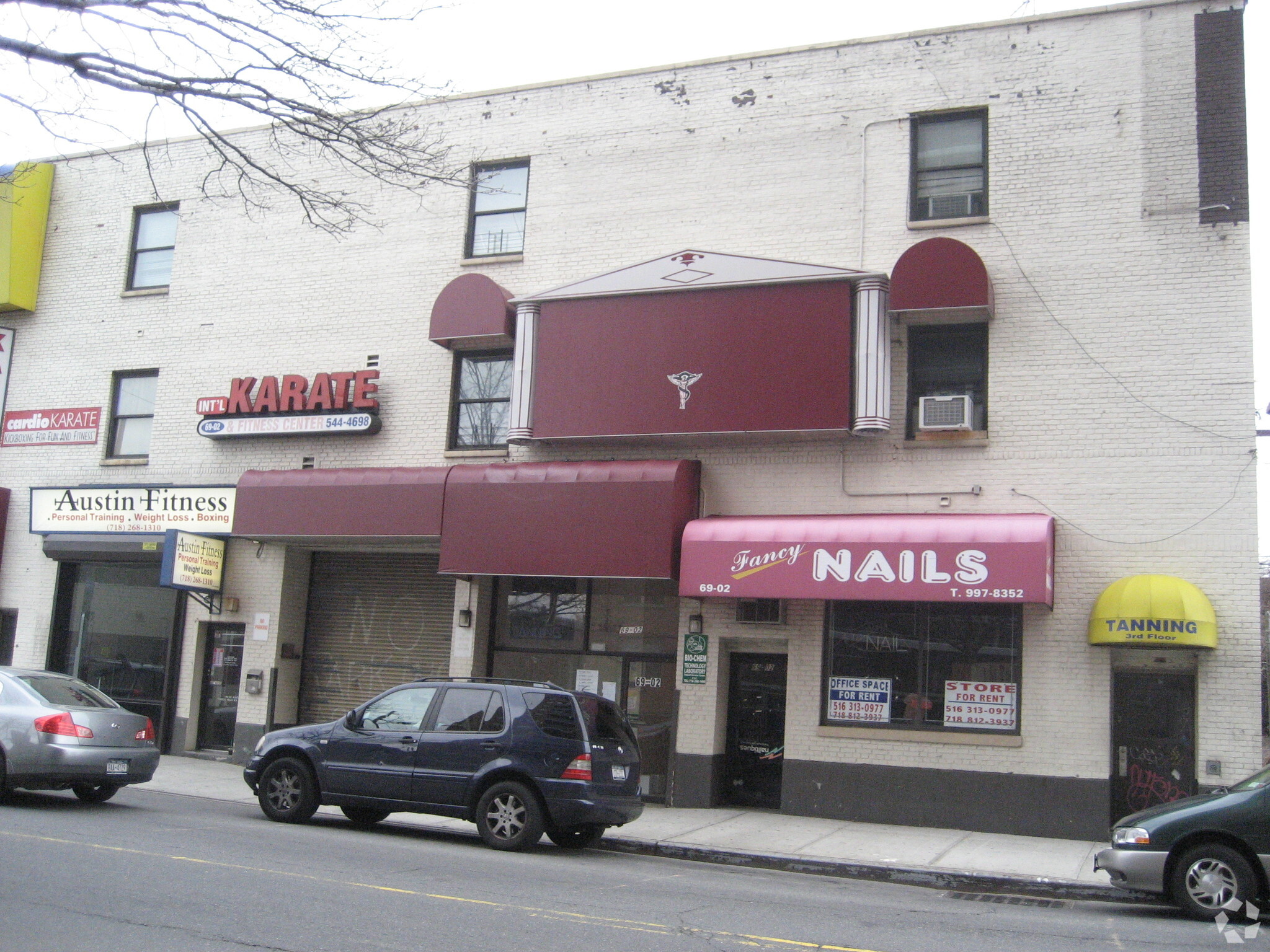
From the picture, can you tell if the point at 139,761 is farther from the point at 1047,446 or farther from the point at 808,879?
the point at 1047,446

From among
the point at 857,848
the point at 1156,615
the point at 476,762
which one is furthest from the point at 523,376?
the point at 1156,615

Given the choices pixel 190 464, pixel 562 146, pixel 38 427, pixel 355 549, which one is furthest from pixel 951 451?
pixel 38 427

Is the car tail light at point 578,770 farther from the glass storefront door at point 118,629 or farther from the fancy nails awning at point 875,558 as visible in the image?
the glass storefront door at point 118,629

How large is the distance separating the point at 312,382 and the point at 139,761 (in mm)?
7643

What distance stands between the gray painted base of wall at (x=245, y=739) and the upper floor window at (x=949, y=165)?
12782 millimetres

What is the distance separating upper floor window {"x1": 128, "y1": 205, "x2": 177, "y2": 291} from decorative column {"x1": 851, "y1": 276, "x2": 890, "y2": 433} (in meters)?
12.9

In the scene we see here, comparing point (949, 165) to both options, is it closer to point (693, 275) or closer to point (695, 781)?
point (693, 275)

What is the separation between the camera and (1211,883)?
9.49m

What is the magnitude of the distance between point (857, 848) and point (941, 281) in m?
7.07

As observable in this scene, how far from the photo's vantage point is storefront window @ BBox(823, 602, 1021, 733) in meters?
14.7

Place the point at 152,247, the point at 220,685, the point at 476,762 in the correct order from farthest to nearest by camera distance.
Result: 1. the point at 152,247
2. the point at 220,685
3. the point at 476,762

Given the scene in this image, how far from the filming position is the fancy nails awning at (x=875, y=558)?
13.7 m

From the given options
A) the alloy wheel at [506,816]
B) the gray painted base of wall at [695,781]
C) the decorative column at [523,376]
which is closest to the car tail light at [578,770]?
the alloy wheel at [506,816]

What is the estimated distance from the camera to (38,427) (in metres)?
21.6
